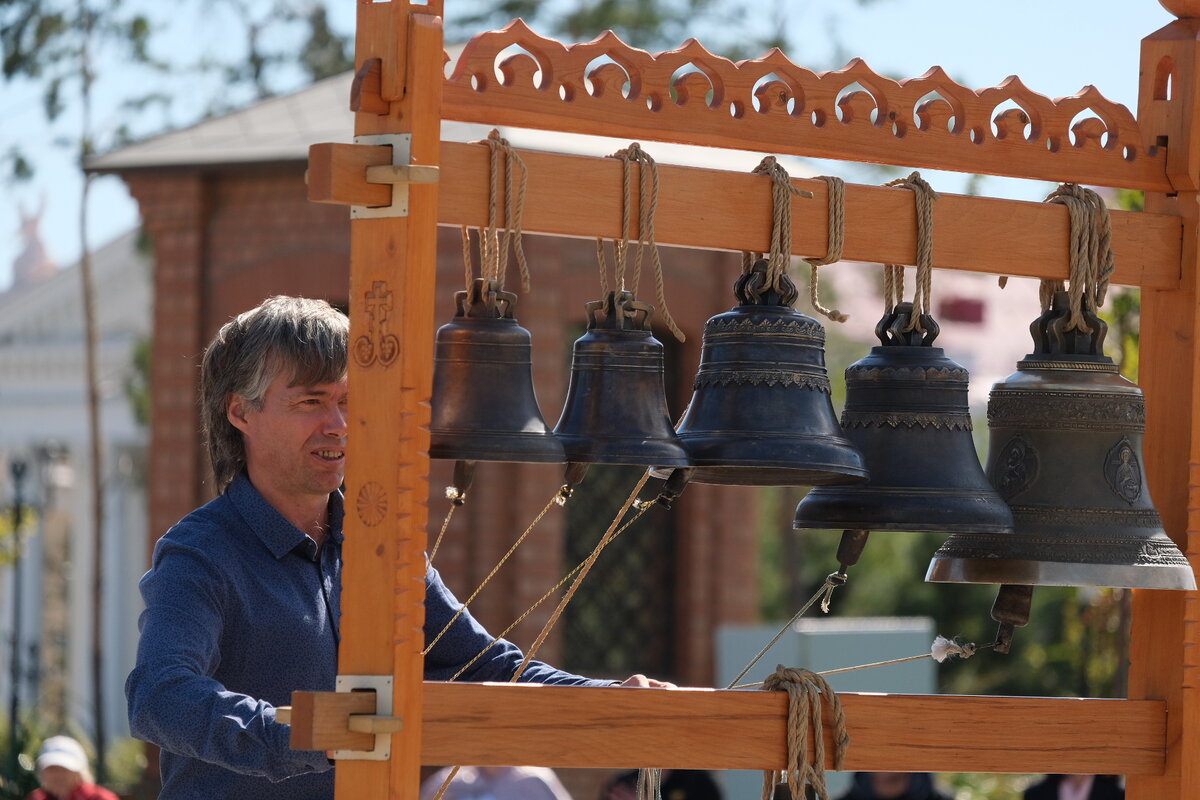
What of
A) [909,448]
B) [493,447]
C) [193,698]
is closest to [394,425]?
[493,447]

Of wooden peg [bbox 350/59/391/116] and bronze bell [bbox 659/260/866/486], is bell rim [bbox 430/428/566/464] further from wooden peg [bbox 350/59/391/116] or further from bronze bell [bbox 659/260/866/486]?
wooden peg [bbox 350/59/391/116]

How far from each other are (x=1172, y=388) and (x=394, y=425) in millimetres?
1584

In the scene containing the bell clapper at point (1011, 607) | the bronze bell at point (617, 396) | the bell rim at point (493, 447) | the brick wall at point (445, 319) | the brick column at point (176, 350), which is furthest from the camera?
the brick column at point (176, 350)

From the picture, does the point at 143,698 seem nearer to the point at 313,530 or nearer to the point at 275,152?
the point at 313,530

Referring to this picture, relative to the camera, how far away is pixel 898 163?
3.28m

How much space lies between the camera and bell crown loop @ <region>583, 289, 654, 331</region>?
10.3 feet

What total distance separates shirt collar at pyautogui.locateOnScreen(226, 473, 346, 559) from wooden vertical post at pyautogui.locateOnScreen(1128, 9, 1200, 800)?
1664 mm

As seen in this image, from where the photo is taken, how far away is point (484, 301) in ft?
10.2

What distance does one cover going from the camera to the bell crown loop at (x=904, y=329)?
3.37m

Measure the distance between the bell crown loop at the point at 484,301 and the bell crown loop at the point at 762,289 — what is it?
0.44m

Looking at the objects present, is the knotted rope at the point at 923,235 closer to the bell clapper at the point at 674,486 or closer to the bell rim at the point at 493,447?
the bell clapper at the point at 674,486

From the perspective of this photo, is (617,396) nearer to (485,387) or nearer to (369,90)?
(485,387)

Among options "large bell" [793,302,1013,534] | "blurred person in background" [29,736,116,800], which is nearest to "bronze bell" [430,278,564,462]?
"large bell" [793,302,1013,534]

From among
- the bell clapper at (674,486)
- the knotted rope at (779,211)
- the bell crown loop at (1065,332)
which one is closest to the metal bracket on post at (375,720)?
the bell clapper at (674,486)
